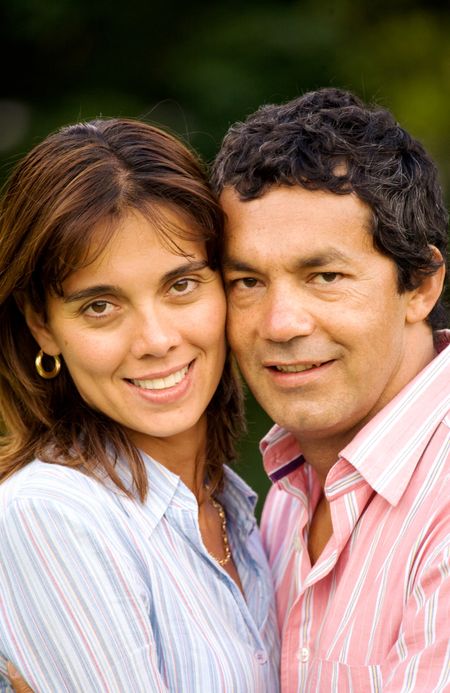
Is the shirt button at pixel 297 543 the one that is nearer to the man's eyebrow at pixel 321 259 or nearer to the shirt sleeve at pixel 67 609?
the shirt sleeve at pixel 67 609

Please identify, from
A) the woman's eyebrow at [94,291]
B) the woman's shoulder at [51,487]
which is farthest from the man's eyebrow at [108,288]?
the woman's shoulder at [51,487]

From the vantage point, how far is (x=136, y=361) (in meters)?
2.59

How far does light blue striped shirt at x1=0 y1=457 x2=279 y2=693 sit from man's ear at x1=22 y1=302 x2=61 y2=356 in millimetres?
329

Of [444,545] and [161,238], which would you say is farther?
[161,238]

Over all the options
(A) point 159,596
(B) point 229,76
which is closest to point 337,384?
(A) point 159,596

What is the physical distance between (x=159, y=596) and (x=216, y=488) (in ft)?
2.24

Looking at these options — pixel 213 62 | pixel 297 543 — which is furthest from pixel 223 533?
pixel 213 62

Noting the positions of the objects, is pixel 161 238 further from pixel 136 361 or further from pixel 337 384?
pixel 337 384

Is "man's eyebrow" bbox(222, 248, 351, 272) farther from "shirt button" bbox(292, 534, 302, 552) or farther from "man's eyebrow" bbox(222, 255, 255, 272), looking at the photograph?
"shirt button" bbox(292, 534, 302, 552)

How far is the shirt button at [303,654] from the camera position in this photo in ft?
8.46

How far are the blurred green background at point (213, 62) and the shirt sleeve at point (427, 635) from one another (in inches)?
129

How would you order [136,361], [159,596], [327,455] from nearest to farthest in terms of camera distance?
[159,596]
[136,361]
[327,455]

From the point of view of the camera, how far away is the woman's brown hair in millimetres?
2500

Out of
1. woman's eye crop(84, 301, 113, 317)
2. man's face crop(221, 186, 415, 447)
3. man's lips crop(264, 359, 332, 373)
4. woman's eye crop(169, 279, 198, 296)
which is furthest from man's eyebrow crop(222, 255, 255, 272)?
woman's eye crop(84, 301, 113, 317)
